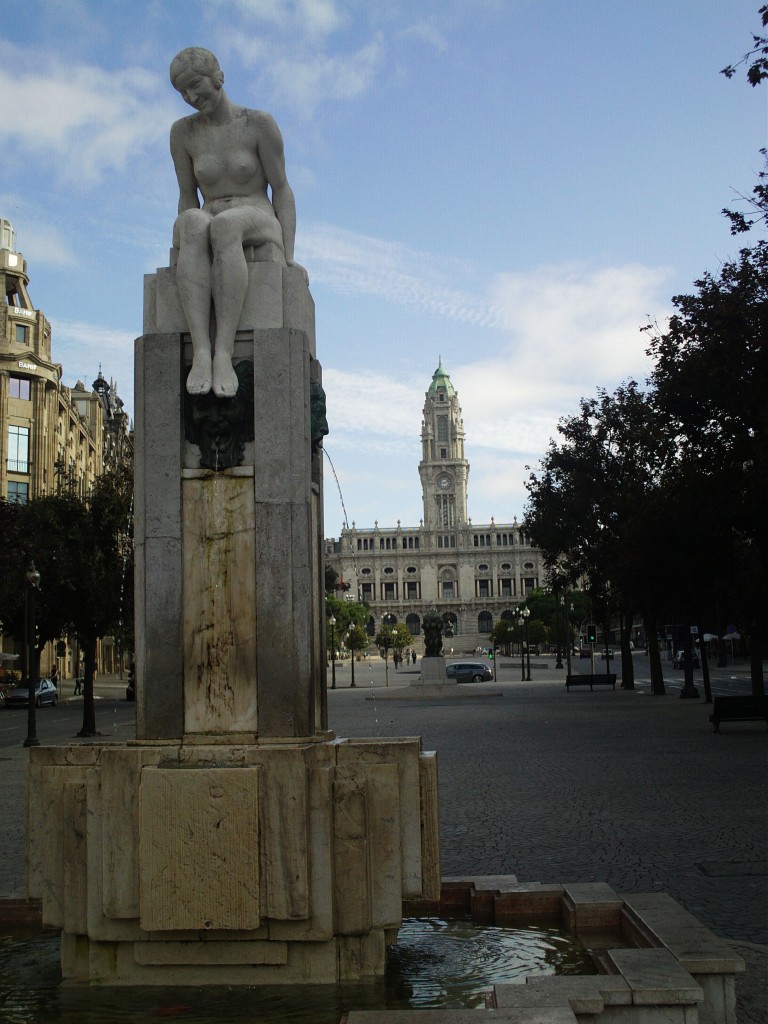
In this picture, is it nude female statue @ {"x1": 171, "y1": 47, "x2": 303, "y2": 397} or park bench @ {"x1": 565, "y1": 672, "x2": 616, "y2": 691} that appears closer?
nude female statue @ {"x1": 171, "y1": 47, "x2": 303, "y2": 397}

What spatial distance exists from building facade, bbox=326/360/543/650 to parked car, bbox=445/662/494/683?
354 feet

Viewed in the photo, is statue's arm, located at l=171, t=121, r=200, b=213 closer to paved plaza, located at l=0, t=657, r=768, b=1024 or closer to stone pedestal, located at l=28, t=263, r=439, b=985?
stone pedestal, located at l=28, t=263, r=439, b=985

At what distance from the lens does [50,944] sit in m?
5.89

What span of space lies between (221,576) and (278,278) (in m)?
1.61

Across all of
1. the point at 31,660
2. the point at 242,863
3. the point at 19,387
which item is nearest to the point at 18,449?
the point at 19,387

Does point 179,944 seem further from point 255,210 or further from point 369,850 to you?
point 255,210

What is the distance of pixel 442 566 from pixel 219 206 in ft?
570

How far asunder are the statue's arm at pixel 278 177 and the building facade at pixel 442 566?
16381 cm

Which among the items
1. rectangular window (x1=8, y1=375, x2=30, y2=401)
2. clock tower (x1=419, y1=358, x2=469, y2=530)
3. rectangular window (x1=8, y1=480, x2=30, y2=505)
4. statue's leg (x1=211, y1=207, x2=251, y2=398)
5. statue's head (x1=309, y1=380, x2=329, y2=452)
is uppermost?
clock tower (x1=419, y1=358, x2=469, y2=530)

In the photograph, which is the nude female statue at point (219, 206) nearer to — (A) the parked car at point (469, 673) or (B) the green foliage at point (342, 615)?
(A) the parked car at point (469, 673)

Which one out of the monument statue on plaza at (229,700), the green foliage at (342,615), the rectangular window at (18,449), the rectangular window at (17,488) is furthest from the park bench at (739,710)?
the green foliage at (342,615)

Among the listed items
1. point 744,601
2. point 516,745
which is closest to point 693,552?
point 744,601

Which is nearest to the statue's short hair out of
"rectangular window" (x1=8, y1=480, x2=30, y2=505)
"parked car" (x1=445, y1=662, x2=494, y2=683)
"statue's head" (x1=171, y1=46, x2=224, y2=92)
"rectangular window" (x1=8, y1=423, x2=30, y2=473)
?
"statue's head" (x1=171, y1=46, x2=224, y2=92)

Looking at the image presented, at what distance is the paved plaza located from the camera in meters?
7.66
